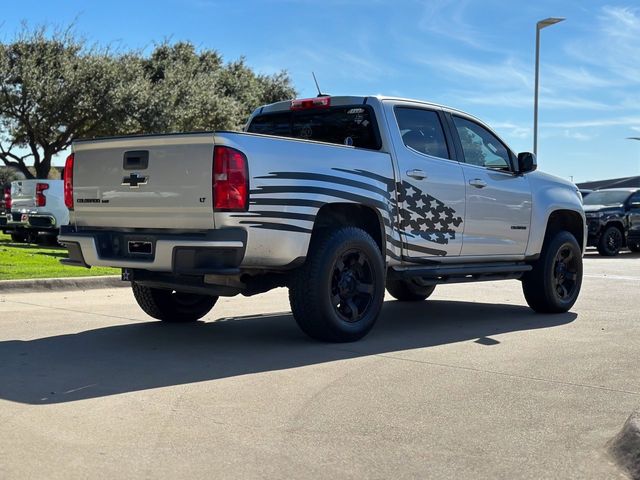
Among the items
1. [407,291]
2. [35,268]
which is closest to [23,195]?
[35,268]

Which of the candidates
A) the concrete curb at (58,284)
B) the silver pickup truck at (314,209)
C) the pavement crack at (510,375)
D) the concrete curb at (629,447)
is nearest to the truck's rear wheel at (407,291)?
the silver pickup truck at (314,209)

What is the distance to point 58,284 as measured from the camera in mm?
10602

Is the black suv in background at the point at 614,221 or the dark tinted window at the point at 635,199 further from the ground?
the dark tinted window at the point at 635,199

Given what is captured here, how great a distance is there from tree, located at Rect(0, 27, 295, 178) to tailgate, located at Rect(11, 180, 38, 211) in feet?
30.6

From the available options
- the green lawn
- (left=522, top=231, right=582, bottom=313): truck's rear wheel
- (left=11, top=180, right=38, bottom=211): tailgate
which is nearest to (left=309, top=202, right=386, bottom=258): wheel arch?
(left=522, top=231, right=582, bottom=313): truck's rear wheel

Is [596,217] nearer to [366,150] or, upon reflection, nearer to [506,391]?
[366,150]

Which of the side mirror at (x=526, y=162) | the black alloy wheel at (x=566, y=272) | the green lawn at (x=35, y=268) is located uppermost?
the side mirror at (x=526, y=162)

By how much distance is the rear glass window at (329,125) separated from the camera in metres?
7.42

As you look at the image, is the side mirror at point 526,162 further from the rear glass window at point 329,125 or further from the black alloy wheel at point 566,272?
the rear glass window at point 329,125

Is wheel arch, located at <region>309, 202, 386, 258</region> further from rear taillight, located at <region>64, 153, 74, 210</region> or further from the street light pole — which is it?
the street light pole

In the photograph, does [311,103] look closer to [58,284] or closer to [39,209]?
[58,284]

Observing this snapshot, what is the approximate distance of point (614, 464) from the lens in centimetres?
390

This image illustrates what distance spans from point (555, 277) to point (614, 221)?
41.6ft

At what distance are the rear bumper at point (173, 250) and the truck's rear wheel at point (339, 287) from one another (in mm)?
703
